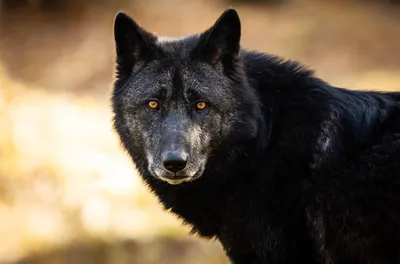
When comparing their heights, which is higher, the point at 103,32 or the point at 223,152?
the point at 223,152

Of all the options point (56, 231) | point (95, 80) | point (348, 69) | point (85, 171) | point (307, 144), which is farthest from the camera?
point (348, 69)

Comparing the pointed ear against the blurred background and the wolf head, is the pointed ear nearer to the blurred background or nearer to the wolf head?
the wolf head

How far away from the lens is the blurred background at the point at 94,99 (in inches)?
411

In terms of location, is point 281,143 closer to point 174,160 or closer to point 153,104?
point 174,160

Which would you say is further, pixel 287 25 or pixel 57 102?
pixel 287 25

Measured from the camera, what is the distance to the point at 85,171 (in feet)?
37.6

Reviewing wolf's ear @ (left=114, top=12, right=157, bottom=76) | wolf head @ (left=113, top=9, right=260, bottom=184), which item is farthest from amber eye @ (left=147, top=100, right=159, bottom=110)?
wolf's ear @ (left=114, top=12, right=157, bottom=76)

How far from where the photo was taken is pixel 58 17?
17875 mm

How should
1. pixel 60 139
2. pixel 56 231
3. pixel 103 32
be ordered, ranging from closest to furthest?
1. pixel 56 231
2. pixel 60 139
3. pixel 103 32

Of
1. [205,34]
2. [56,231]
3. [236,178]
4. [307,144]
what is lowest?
[56,231]

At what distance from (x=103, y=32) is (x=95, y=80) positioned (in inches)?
106

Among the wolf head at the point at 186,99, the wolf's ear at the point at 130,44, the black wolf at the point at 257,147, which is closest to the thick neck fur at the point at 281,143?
the black wolf at the point at 257,147

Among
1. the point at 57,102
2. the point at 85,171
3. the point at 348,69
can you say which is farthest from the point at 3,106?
the point at 348,69

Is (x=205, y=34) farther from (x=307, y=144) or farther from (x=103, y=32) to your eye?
(x=103, y=32)
